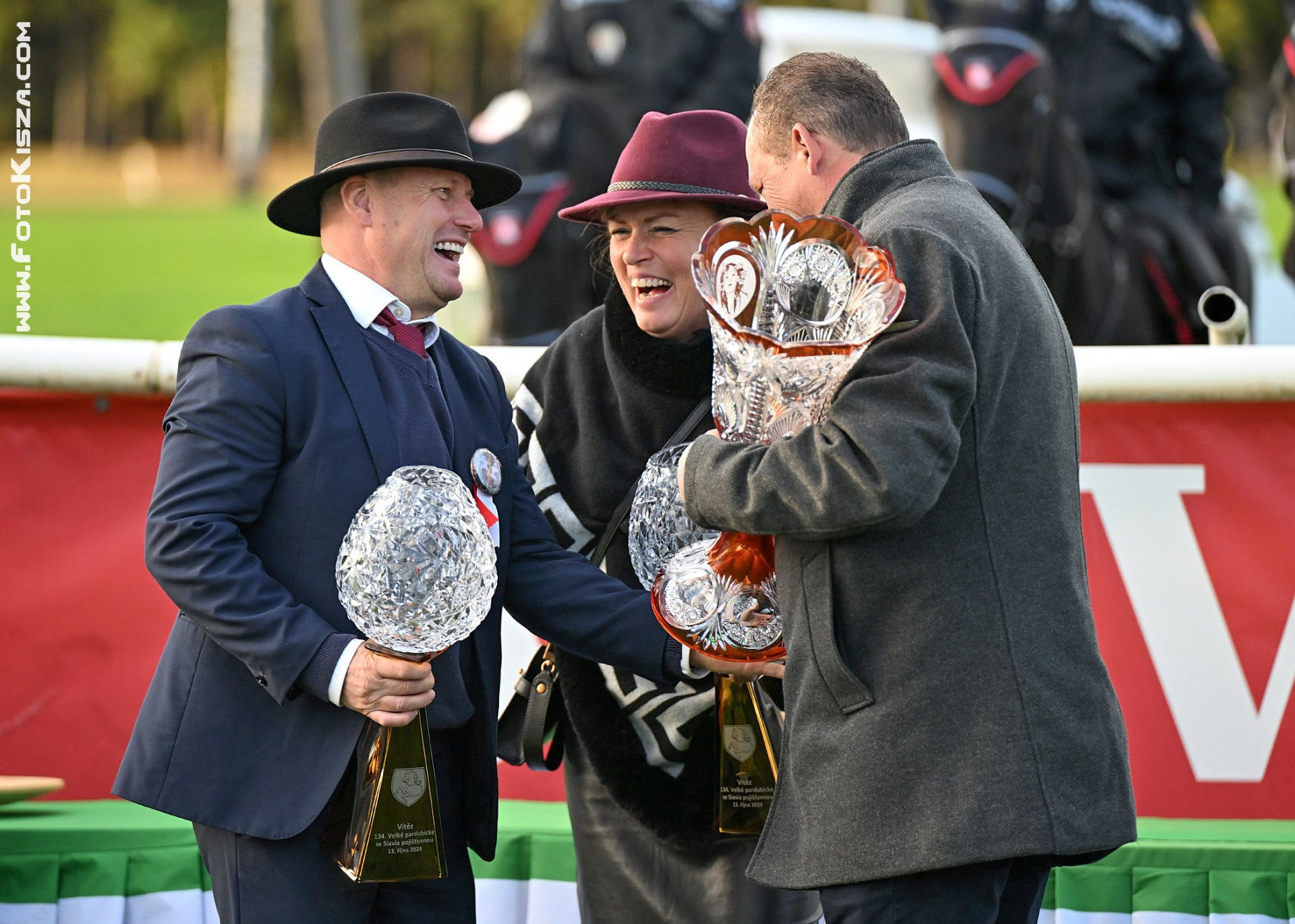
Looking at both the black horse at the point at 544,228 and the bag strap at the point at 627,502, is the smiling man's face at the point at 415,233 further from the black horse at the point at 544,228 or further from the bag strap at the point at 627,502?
the black horse at the point at 544,228

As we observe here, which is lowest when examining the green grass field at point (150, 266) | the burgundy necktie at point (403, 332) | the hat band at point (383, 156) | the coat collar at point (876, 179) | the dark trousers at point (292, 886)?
the green grass field at point (150, 266)

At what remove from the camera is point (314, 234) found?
3098mm

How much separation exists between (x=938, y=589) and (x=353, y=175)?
1292 millimetres

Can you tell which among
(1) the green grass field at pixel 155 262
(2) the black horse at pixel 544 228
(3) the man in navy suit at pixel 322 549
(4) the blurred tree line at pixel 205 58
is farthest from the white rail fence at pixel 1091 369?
(4) the blurred tree line at pixel 205 58

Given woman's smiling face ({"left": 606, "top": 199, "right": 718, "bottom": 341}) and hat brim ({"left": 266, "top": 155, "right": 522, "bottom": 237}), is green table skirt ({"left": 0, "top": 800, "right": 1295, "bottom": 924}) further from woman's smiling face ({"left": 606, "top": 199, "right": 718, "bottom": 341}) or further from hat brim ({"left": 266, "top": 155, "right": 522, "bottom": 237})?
hat brim ({"left": 266, "top": 155, "right": 522, "bottom": 237})

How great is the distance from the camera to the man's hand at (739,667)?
2.72 m

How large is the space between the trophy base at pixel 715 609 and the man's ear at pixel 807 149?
0.61 m

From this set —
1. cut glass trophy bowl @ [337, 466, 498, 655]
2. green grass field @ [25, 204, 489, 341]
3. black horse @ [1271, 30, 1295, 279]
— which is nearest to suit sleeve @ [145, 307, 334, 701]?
cut glass trophy bowl @ [337, 466, 498, 655]

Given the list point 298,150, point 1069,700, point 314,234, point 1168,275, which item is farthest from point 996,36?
point 298,150

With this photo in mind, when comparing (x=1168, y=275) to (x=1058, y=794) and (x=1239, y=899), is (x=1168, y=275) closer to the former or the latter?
(x=1239, y=899)

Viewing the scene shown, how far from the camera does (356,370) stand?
269 cm

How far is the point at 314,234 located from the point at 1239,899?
8.00ft

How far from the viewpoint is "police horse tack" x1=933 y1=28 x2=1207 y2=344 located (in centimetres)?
745

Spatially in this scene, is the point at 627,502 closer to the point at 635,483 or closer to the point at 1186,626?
the point at 635,483
